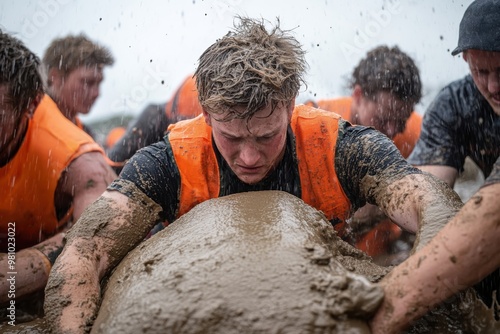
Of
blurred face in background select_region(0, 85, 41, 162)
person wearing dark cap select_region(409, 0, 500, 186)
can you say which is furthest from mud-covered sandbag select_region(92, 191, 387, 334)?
person wearing dark cap select_region(409, 0, 500, 186)

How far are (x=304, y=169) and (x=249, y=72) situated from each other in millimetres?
503

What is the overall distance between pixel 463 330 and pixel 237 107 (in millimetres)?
1175

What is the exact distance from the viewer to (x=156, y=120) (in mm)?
5422

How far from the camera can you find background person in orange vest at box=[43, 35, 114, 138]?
5.11 metres

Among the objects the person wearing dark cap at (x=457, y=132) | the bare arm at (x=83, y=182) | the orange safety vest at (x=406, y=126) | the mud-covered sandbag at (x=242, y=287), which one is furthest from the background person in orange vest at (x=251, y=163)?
the orange safety vest at (x=406, y=126)

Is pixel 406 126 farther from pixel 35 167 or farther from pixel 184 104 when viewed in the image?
pixel 35 167

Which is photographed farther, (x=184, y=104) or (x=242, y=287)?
(x=184, y=104)

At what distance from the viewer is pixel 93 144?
3.28m

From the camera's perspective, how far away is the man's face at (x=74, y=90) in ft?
16.7

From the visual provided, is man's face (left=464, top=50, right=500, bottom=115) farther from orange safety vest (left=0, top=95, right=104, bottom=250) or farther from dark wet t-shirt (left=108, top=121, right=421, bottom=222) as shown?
orange safety vest (left=0, top=95, right=104, bottom=250)

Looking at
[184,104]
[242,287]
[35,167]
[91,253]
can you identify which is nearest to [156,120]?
[184,104]

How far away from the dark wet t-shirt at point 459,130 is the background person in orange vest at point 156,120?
2067 mm

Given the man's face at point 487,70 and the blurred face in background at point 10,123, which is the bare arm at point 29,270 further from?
the man's face at point 487,70

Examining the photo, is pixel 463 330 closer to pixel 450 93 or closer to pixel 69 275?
pixel 69 275
